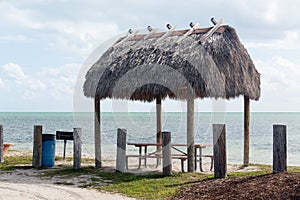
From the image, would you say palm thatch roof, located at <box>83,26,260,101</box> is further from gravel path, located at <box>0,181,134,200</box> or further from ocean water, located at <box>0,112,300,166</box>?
gravel path, located at <box>0,181,134,200</box>

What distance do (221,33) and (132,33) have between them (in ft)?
9.82

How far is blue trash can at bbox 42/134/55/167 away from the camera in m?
13.2

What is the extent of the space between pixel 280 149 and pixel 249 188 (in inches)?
68.1

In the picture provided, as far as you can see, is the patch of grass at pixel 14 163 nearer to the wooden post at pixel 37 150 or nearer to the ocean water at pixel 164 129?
the wooden post at pixel 37 150

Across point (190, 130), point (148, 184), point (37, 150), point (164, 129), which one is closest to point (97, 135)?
point (37, 150)

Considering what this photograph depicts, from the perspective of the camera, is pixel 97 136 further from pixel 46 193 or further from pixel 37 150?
pixel 46 193

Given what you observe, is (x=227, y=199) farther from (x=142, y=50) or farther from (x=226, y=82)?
(x=142, y=50)

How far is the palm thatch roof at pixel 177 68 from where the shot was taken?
463 inches

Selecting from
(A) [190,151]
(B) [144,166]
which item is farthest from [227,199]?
(B) [144,166]

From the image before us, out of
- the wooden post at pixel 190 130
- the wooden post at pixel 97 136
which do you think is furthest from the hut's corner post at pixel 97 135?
the wooden post at pixel 190 130

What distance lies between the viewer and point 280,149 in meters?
10.2

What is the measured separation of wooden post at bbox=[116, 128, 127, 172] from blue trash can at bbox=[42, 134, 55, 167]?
2097mm

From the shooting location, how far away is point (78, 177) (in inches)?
448

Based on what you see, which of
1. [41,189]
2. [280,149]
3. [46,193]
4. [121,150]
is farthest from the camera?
[121,150]
